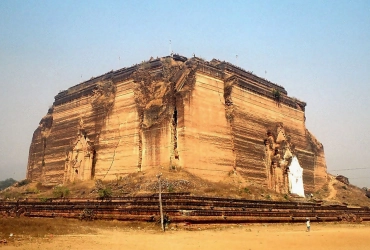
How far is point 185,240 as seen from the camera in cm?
1183

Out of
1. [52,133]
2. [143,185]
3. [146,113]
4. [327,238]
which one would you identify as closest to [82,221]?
[143,185]

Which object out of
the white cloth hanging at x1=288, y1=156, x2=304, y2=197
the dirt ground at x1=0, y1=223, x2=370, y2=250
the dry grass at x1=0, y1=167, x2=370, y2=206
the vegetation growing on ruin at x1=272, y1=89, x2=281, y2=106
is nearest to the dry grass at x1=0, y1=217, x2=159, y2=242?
the dirt ground at x1=0, y1=223, x2=370, y2=250

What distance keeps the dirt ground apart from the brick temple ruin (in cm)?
782

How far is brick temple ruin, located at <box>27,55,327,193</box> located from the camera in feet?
75.4

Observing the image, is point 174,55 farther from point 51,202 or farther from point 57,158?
point 57,158

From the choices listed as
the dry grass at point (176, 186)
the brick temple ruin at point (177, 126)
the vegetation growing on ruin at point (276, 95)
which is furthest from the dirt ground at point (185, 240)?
the vegetation growing on ruin at point (276, 95)

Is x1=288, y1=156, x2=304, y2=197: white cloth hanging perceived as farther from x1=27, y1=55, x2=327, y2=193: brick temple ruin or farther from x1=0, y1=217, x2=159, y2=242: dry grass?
x1=0, y1=217, x2=159, y2=242: dry grass

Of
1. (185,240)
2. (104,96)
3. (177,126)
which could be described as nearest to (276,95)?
(177,126)

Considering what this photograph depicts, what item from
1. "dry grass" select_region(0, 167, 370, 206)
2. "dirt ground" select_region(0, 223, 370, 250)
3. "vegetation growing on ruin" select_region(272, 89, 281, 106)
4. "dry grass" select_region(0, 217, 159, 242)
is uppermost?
"vegetation growing on ruin" select_region(272, 89, 281, 106)

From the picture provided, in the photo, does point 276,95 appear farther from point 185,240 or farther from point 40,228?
point 40,228

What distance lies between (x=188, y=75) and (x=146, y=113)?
4.11 m

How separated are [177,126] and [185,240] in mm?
11501

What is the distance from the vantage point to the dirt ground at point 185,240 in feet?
34.4

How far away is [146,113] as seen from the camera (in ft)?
80.5
